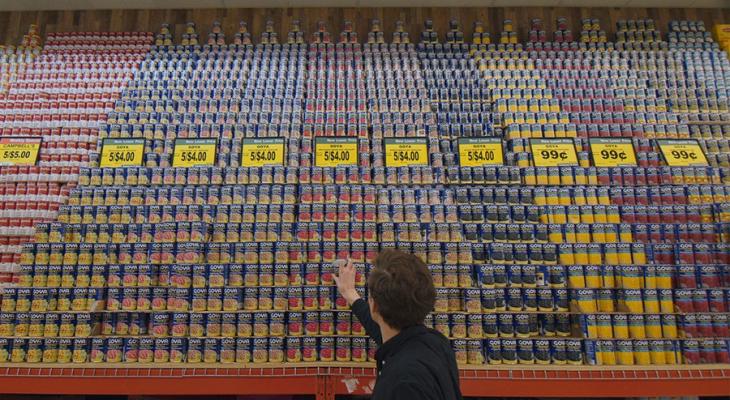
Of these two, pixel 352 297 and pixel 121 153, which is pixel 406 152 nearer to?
pixel 352 297

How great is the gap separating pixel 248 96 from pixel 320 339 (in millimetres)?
2568

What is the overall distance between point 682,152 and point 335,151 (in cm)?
288

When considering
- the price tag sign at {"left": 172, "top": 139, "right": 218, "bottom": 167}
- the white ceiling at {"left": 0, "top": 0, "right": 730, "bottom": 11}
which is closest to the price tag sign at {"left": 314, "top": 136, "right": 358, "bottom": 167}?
the price tag sign at {"left": 172, "top": 139, "right": 218, "bottom": 167}

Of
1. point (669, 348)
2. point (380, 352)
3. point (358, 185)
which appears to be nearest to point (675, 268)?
point (669, 348)

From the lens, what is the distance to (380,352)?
1185mm

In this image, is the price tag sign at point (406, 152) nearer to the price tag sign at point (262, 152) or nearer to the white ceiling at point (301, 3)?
the price tag sign at point (262, 152)

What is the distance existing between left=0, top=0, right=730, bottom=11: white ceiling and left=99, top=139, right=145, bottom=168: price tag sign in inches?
115

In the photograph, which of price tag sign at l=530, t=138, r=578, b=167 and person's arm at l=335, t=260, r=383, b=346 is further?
price tag sign at l=530, t=138, r=578, b=167

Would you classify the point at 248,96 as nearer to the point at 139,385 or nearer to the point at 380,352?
the point at 139,385

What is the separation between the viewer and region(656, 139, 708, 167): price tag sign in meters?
3.34

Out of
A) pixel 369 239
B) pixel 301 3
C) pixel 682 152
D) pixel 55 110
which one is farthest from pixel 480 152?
pixel 55 110

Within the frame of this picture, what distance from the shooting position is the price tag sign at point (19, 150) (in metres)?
3.52

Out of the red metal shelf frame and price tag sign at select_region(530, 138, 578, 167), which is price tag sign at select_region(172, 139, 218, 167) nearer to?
the red metal shelf frame

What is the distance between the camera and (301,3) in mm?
5438
